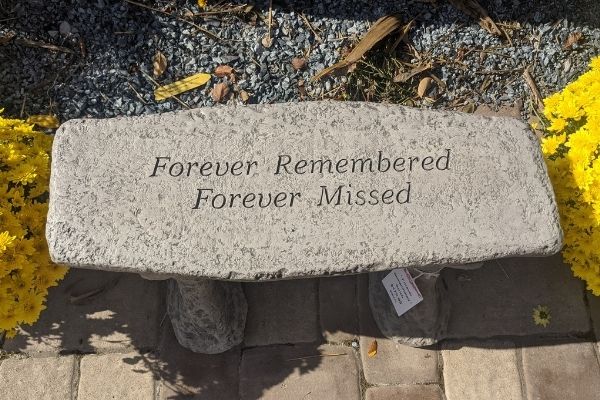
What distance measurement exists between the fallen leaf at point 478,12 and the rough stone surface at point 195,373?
78.4 inches

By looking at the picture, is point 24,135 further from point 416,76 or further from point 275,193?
point 416,76

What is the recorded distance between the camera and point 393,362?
2420mm

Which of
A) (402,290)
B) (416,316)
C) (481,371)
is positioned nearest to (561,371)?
(481,371)

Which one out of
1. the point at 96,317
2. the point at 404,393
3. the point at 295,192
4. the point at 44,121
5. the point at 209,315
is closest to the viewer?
the point at 295,192

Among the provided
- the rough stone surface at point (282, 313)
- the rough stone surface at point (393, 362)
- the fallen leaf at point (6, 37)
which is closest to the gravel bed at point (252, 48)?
the fallen leaf at point (6, 37)

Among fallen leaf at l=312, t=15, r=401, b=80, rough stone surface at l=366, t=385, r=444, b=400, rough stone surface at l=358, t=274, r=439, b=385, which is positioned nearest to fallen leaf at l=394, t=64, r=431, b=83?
fallen leaf at l=312, t=15, r=401, b=80

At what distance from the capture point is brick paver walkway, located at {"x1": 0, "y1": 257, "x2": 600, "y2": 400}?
2373 millimetres

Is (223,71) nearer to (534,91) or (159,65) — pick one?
(159,65)

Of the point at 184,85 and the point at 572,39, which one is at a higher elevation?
the point at 572,39

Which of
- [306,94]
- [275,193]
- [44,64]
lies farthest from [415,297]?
[44,64]

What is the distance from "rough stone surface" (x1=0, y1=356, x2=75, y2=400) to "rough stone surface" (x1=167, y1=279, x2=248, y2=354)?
52cm

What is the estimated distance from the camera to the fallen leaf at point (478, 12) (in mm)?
2785

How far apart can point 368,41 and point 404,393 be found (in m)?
1.64

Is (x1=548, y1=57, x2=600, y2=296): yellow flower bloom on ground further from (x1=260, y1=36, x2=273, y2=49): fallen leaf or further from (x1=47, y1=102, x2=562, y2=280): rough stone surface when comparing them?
(x1=260, y1=36, x2=273, y2=49): fallen leaf
